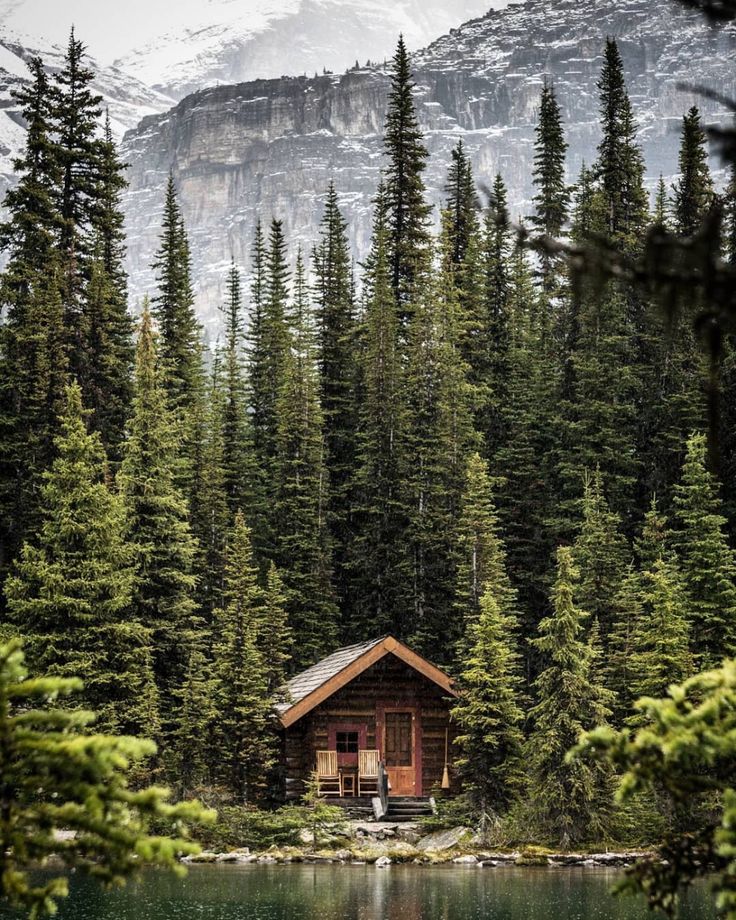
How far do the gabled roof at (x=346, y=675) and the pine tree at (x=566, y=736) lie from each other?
18.1ft

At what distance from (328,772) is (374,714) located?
7.83 ft

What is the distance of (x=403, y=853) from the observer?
34906mm

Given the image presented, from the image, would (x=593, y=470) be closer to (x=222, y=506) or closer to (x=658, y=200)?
(x=222, y=506)

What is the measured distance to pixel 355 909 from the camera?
23578 mm

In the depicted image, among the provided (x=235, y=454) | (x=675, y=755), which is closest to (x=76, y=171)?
(x=235, y=454)

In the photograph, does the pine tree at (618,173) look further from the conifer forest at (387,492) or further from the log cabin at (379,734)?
the log cabin at (379,734)

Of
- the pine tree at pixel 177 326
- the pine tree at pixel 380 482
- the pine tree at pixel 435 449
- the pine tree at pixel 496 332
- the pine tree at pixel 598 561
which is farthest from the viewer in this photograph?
the pine tree at pixel 177 326

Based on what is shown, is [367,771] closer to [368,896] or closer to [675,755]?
[368,896]

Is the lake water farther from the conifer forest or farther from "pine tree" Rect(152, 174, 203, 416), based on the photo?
"pine tree" Rect(152, 174, 203, 416)

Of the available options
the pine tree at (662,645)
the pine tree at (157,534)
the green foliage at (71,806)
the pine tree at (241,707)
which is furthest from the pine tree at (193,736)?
the green foliage at (71,806)

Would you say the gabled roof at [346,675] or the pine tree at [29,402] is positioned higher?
the pine tree at [29,402]

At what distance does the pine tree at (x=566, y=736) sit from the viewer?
1337 inches

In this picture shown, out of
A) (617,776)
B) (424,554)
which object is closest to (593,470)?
(424,554)

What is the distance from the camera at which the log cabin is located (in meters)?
40.1
